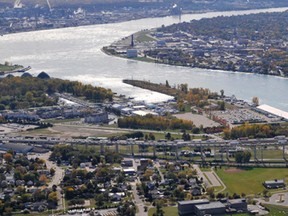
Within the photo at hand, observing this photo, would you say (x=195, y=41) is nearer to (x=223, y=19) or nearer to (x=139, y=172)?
(x=223, y=19)

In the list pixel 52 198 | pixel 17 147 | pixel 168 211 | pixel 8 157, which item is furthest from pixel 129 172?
pixel 17 147

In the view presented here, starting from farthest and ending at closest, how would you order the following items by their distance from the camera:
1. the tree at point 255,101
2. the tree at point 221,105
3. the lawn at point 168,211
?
the tree at point 255,101 → the tree at point 221,105 → the lawn at point 168,211

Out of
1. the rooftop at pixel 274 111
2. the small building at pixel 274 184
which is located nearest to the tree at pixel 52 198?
the small building at pixel 274 184

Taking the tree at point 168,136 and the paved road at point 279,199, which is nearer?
the paved road at point 279,199

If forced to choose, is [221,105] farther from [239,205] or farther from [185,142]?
[239,205]

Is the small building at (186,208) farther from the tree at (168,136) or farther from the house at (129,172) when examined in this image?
the tree at (168,136)

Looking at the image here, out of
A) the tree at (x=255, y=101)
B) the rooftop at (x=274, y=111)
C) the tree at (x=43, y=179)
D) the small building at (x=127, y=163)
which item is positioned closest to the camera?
the tree at (x=43, y=179)
